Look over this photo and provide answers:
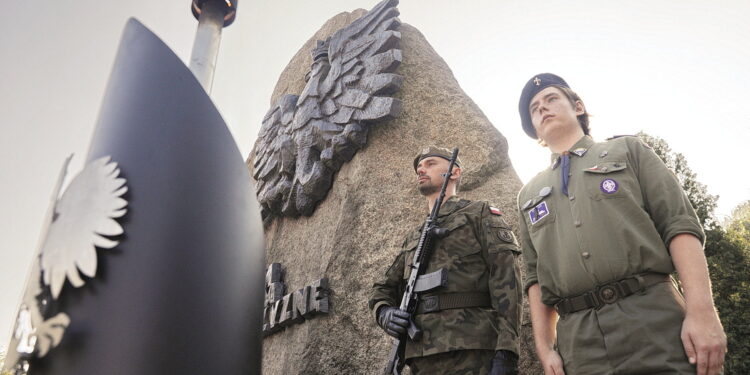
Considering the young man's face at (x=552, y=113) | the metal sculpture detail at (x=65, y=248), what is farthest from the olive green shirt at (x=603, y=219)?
the metal sculpture detail at (x=65, y=248)

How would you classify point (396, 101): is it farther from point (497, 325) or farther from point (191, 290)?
point (191, 290)

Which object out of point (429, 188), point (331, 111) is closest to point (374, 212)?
point (429, 188)

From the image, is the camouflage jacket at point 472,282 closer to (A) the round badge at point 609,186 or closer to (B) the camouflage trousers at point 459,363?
(B) the camouflage trousers at point 459,363

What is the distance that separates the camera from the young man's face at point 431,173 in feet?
9.41

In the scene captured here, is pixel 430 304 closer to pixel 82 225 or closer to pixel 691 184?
pixel 82 225

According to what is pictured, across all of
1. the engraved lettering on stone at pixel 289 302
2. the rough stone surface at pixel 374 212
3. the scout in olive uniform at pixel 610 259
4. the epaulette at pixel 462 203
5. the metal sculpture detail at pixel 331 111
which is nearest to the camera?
the scout in olive uniform at pixel 610 259

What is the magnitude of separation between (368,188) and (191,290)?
2066 mm

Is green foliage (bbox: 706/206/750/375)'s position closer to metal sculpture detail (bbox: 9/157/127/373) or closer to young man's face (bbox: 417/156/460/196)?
young man's face (bbox: 417/156/460/196)

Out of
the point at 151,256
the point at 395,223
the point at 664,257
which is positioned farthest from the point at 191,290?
the point at 395,223

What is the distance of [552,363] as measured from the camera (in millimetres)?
1743

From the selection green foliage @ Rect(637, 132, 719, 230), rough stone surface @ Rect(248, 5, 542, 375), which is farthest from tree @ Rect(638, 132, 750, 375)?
rough stone surface @ Rect(248, 5, 542, 375)

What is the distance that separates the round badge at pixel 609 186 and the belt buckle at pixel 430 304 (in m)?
0.97

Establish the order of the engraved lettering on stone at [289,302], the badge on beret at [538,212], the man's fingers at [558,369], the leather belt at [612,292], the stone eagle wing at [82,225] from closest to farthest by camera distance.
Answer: the leather belt at [612,292] → the man's fingers at [558,369] → the stone eagle wing at [82,225] → the badge on beret at [538,212] → the engraved lettering on stone at [289,302]

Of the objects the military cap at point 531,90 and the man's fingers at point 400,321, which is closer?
the military cap at point 531,90
